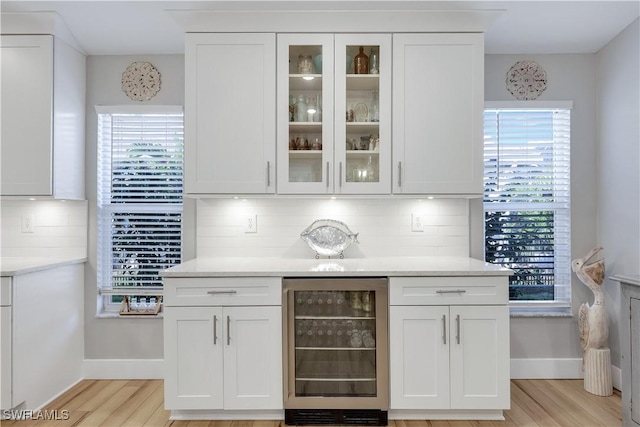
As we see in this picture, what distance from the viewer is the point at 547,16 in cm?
284

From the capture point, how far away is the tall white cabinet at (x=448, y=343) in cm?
247

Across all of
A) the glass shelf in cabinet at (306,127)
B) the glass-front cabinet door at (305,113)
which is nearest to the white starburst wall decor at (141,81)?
the glass-front cabinet door at (305,113)

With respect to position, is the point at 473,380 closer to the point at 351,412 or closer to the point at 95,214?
the point at 351,412

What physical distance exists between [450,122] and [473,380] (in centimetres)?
158

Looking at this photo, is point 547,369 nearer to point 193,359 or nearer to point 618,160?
point 618,160

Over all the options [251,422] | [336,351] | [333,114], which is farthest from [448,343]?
[333,114]

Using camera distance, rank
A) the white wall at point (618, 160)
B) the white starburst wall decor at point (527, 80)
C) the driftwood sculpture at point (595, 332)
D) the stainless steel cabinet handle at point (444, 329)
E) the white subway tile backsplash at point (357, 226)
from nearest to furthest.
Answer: the stainless steel cabinet handle at point (444, 329) → the white wall at point (618, 160) → the driftwood sculpture at point (595, 332) → the white subway tile backsplash at point (357, 226) → the white starburst wall decor at point (527, 80)

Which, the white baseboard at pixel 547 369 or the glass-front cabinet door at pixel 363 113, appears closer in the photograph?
the glass-front cabinet door at pixel 363 113

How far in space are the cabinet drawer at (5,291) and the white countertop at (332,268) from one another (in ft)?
2.98

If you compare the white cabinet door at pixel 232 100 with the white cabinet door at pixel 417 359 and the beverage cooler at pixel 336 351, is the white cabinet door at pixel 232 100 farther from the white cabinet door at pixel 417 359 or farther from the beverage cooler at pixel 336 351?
the white cabinet door at pixel 417 359

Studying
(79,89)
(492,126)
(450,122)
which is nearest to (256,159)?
(450,122)

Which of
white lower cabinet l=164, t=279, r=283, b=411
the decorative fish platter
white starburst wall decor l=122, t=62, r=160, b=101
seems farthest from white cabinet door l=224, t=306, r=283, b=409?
white starburst wall decor l=122, t=62, r=160, b=101

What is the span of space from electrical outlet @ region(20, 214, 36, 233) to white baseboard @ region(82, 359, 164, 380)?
3.51 feet

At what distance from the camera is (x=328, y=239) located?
3033mm
